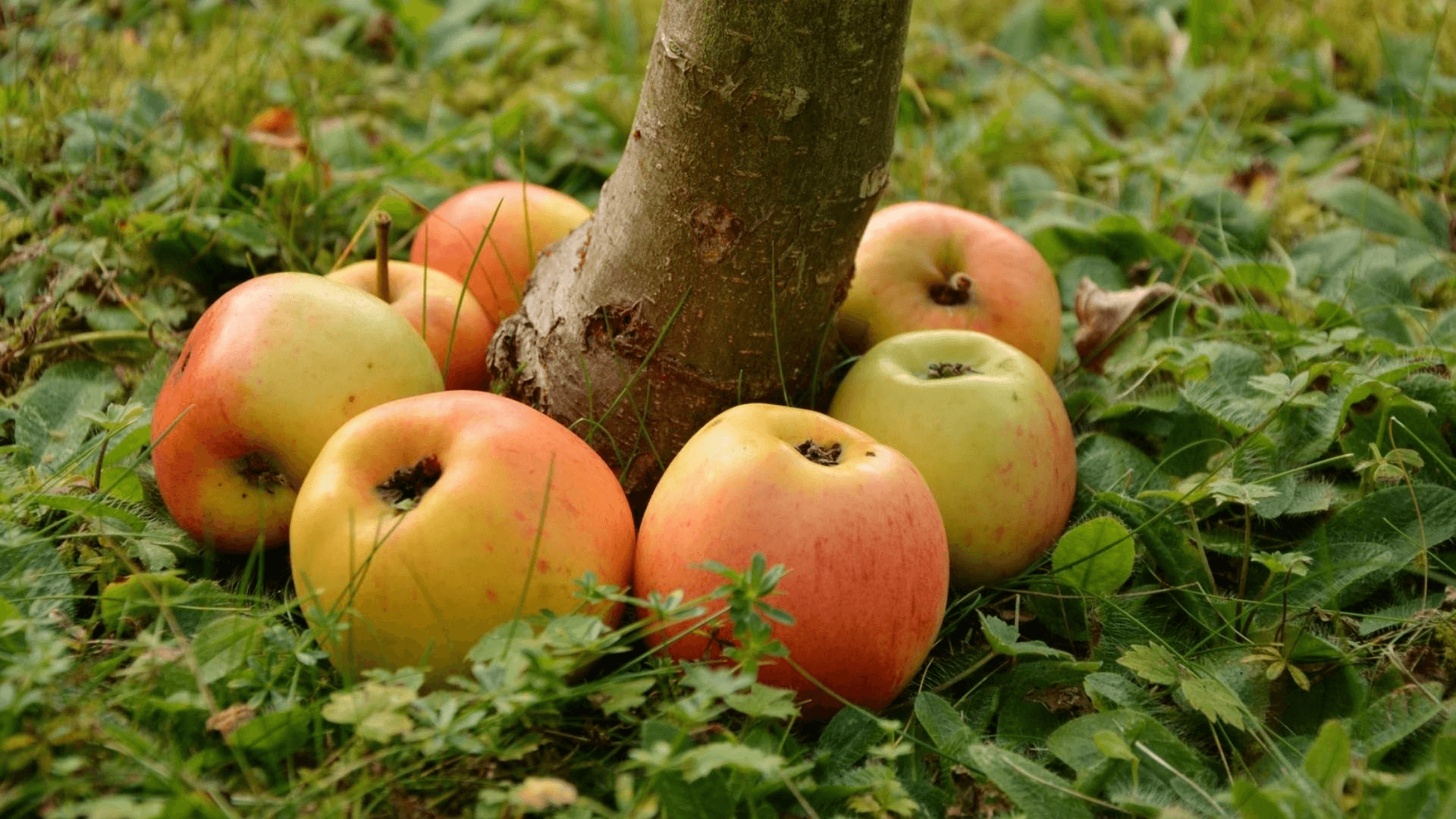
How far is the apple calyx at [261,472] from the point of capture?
1.83 m

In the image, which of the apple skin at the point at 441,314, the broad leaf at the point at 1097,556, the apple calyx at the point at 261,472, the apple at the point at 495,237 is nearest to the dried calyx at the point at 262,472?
the apple calyx at the point at 261,472

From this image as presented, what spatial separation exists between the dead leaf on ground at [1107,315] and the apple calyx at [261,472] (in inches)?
A: 67.6

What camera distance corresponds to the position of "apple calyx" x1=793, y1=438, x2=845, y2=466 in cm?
173

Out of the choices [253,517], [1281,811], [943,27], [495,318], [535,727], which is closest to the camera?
[1281,811]

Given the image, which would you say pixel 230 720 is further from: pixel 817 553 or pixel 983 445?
pixel 983 445

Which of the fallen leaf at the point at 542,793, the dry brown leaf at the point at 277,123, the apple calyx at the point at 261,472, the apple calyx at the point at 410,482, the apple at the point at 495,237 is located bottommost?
the fallen leaf at the point at 542,793

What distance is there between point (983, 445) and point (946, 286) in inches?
23.4

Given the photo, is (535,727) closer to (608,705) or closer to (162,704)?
(608,705)

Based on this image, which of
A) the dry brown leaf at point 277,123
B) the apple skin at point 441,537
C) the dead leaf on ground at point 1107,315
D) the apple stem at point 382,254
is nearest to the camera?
the apple skin at point 441,537

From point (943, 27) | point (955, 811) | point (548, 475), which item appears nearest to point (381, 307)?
point (548, 475)

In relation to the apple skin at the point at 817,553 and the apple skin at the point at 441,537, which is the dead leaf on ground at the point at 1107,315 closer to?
the apple skin at the point at 817,553

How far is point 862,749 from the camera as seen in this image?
1.55 meters

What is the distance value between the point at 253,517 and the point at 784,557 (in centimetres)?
90

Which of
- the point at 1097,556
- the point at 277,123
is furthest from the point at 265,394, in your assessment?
the point at 277,123
